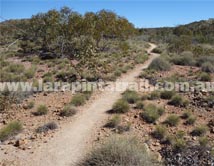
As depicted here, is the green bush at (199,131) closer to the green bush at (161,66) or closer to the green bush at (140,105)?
the green bush at (140,105)

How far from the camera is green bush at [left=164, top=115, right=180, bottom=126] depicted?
9.89 meters

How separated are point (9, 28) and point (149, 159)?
50225 millimetres

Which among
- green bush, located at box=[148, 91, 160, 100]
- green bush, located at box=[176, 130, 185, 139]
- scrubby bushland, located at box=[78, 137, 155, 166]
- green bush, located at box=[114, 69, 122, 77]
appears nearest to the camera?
scrubby bushland, located at box=[78, 137, 155, 166]

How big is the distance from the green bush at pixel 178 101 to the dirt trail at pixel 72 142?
2.44m

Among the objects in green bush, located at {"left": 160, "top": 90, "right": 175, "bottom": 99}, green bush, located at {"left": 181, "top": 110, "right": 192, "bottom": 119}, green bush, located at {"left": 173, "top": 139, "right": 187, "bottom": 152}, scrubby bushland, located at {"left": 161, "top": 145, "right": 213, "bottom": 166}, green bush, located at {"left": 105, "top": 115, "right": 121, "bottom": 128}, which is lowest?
scrubby bushland, located at {"left": 161, "top": 145, "right": 213, "bottom": 166}

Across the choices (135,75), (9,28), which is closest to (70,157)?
(135,75)

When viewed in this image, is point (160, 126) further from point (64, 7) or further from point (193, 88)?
point (64, 7)

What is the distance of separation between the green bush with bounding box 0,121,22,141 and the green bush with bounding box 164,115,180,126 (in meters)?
4.78

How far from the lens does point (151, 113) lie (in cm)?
1038

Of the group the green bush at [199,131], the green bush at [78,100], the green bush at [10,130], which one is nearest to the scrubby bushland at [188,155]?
the green bush at [199,131]

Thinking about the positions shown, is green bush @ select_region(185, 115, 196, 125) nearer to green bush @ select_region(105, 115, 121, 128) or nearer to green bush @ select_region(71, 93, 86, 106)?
green bush @ select_region(105, 115, 121, 128)

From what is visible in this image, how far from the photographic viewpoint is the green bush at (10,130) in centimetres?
900

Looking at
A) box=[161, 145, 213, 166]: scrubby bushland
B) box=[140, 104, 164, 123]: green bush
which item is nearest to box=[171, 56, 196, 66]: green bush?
box=[140, 104, 164, 123]: green bush

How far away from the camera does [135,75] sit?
18.1 metres
